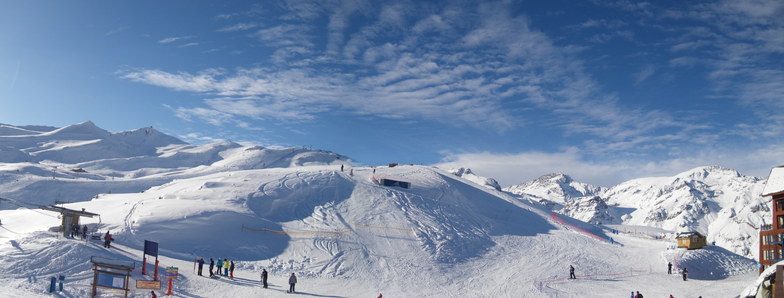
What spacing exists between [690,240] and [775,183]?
11.3 metres

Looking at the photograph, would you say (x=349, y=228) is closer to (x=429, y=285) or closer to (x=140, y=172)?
(x=429, y=285)

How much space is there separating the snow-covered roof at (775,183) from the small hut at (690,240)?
10.5 metres

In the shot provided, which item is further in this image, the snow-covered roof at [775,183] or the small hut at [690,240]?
the small hut at [690,240]

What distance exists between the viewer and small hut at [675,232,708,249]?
48781mm

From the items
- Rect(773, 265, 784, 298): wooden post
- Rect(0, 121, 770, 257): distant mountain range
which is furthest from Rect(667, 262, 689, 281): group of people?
Rect(0, 121, 770, 257): distant mountain range

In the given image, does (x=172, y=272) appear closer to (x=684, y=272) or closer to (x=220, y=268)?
(x=220, y=268)

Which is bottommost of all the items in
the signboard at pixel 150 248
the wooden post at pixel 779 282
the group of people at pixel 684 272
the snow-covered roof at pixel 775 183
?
the group of people at pixel 684 272

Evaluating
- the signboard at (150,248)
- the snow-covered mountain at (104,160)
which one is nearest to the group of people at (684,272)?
the signboard at (150,248)

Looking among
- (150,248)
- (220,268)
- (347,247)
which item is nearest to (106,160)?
(347,247)

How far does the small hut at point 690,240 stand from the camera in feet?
160

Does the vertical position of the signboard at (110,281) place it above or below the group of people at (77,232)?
below

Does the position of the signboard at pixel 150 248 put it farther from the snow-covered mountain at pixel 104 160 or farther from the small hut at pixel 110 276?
the snow-covered mountain at pixel 104 160

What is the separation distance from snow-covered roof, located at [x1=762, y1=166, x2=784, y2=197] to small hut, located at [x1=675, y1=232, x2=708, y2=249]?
34.4 ft

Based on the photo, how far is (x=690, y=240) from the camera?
160 feet
